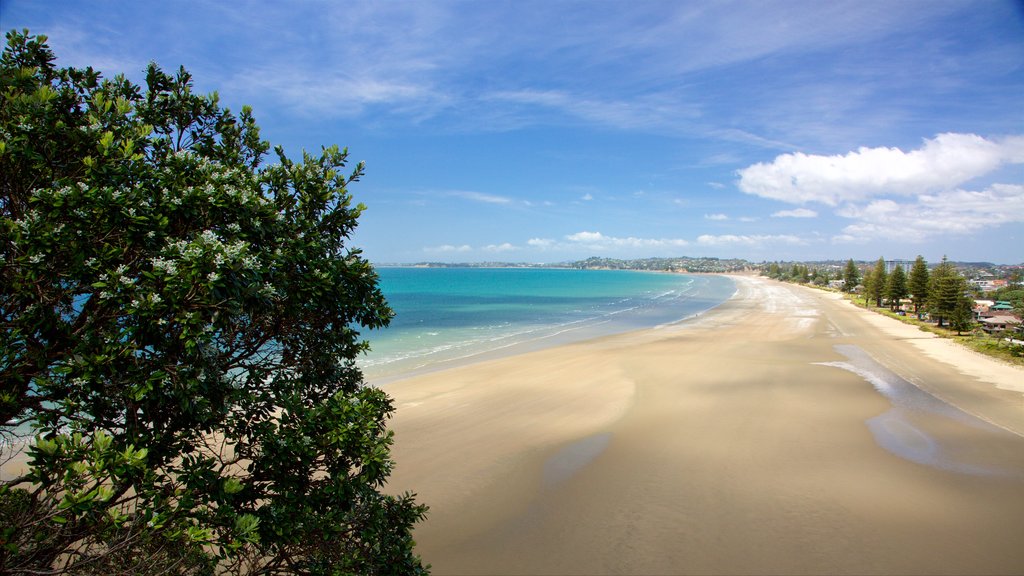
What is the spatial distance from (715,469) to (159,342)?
40.9ft

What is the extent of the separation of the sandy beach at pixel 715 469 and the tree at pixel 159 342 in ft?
17.8

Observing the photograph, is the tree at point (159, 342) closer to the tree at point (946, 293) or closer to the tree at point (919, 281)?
the tree at point (946, 293)

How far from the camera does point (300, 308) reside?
192 inches

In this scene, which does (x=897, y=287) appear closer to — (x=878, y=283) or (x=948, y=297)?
(x=878, y=283)

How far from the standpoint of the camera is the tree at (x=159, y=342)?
3617 mm

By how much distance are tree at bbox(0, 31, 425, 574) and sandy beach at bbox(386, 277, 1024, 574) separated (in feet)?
17.8

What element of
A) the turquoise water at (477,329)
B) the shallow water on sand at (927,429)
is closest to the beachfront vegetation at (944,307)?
the shallow water on sand at (927,429)

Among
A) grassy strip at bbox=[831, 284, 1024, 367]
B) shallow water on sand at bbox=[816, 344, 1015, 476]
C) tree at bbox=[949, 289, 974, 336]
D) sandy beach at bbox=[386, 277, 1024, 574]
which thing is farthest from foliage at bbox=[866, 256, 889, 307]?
shallow water on sand at bbox=[816, 344, 1015, 476]

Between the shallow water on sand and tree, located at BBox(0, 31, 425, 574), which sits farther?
the shallow water on sand

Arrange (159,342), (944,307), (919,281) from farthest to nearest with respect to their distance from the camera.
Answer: (919,281) < (944,307) < (159,342)

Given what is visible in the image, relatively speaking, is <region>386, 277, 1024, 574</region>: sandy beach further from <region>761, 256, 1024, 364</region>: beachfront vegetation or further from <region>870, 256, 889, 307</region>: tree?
<region>870, 256, 889, 307</region>: tree

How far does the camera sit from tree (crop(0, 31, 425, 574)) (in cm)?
362

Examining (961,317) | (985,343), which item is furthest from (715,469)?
(961,317)

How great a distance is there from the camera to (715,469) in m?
12.4
